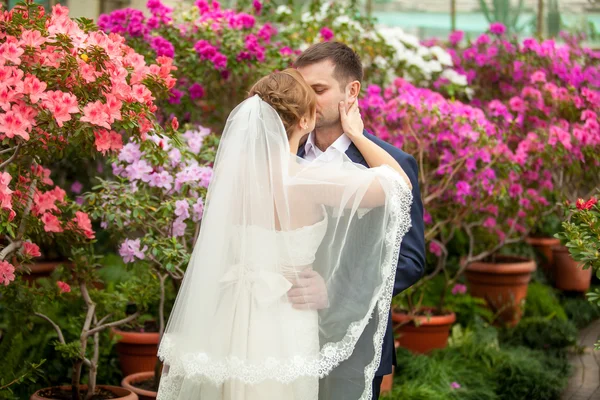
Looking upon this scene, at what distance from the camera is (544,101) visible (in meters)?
7.83

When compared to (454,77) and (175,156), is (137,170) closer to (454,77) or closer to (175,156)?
(175,156)

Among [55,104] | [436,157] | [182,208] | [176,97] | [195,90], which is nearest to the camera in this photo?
[55,104]

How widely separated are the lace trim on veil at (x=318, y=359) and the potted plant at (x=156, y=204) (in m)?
1.04

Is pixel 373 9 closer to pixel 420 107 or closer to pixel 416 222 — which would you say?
pixel 420 107

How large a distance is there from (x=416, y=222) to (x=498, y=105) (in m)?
3.97

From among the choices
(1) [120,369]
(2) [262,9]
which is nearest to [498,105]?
(2) [262,9]

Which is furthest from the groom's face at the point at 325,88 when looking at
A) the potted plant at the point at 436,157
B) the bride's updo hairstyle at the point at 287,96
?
the potted plant at the point at 436,157

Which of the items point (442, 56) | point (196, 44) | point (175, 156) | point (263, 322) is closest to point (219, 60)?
point (196, 44)

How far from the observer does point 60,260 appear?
7.27 meters

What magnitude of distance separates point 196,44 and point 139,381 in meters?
2.43

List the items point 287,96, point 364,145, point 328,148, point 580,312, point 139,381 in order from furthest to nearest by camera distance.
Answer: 1. point 580,312
2. point 139,381
3. point 328,148
4. point 364,145
5. point 287,96

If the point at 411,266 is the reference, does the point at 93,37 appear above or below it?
above

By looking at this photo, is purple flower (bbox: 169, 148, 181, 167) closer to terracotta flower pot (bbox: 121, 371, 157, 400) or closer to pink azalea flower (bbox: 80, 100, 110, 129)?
pink azalea flower (bbox: 80, 100, 110, 129)

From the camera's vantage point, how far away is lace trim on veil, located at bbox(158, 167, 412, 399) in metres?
3.13
